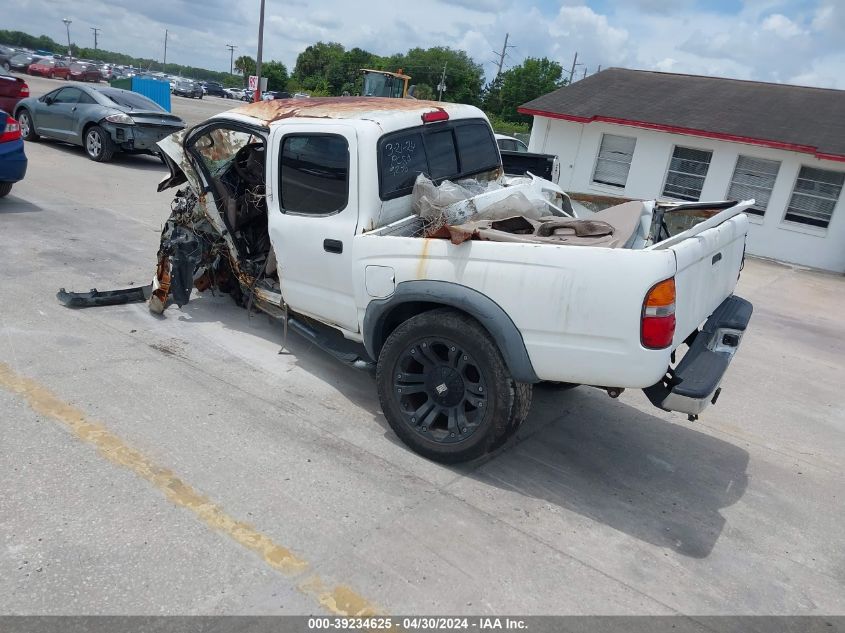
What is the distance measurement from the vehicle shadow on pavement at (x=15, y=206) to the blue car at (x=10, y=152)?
Answer: 0.34m

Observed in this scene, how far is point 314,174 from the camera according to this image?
15.0 ft

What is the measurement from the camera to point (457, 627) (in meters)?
2.81

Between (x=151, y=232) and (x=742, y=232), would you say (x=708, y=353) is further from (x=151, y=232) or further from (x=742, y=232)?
(x=151, y=232)

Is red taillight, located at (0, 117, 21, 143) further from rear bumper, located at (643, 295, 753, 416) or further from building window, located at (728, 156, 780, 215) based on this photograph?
building window, located at (728, 156, 780, 215)

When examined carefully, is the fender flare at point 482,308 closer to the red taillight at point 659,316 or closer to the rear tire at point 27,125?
the red taillight at point 659,316

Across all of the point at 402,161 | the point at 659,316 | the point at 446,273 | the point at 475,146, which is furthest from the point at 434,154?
the point at 659,316

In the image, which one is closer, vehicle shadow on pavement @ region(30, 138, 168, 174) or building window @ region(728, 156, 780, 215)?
vehicle shadow on pavement @ region(30, 138, 168, 174)

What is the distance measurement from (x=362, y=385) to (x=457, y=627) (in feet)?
8.23

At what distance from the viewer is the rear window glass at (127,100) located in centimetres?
1359

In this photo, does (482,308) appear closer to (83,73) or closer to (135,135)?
(135,135)

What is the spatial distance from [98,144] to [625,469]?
12796mm

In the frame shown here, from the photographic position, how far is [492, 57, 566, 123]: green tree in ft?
212

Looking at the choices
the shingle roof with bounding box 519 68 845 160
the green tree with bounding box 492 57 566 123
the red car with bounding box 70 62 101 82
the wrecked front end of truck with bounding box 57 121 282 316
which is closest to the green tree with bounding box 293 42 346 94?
the green tree with bounding box 492 57 566 123

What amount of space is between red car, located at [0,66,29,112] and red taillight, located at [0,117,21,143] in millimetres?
8349
